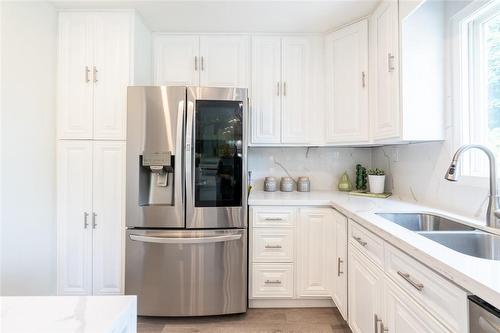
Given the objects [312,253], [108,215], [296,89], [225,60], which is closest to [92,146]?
[108,215]

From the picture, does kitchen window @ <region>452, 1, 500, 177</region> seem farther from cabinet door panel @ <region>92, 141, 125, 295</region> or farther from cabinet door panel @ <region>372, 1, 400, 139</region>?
cabinet door panel @ <region>92, 141, 125, 295</region>

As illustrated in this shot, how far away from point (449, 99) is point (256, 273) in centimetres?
183

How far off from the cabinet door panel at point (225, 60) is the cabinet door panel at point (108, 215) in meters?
1.09

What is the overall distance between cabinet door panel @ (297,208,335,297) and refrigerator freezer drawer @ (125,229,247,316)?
55cm

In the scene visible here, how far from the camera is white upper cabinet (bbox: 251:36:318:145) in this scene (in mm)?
2445

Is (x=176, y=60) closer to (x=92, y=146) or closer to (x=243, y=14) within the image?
(x=243, y=14)

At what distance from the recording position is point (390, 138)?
1.84m

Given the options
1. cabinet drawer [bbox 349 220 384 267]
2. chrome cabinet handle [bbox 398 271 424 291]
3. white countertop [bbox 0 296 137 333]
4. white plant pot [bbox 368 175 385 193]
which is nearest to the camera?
white countertop [bbox 0 296 137 333]

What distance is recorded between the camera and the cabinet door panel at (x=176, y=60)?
244 cm

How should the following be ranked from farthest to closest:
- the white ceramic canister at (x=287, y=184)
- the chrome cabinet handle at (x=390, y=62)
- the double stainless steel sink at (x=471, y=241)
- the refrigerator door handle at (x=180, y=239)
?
the white ceramic canister at (x=287, y=184) < the refrigerator door handle at (x=180, y=239) < the chrome cabinet handle at (x=390, y=62) < the double stainless steel sink at (x=471, y=241)

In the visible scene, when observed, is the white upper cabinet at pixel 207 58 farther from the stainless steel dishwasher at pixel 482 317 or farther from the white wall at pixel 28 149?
the stainless steel dishwasher at pixel 482 317

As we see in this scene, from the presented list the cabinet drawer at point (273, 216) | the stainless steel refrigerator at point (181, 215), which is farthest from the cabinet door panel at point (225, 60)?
the cabinet drawer at point (273, 216)

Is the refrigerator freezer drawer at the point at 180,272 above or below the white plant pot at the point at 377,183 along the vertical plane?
below

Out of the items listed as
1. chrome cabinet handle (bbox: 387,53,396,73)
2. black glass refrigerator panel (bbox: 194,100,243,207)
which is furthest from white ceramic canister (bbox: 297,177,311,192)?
chrome cabinet handle (bbox: 387,53,396,73)
